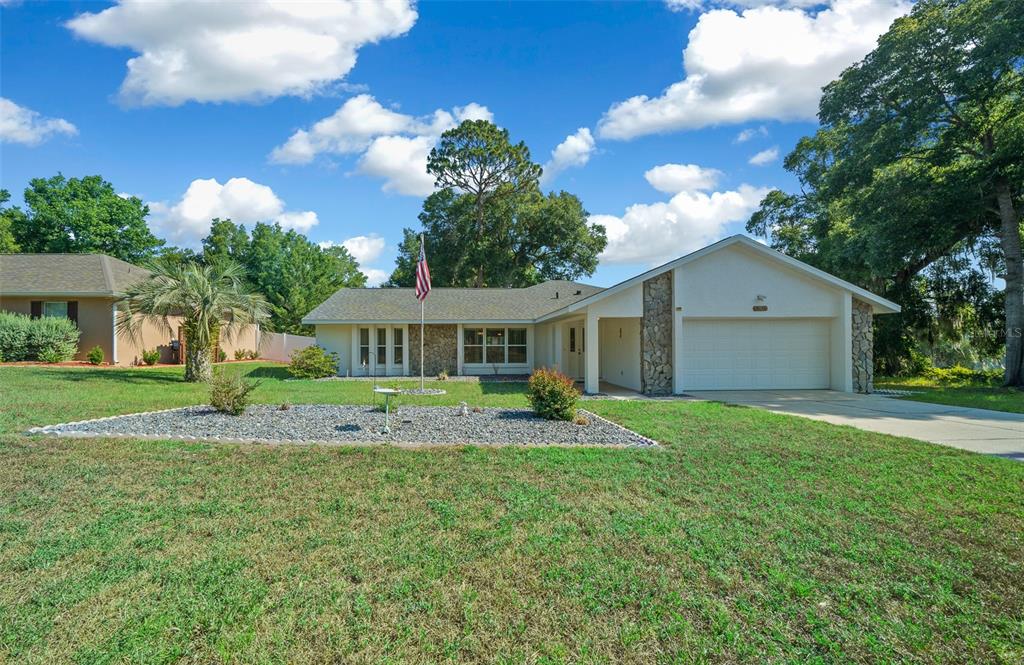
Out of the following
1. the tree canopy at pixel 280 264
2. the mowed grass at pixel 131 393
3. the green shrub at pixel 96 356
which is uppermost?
the tree canopy at pixel 280 264

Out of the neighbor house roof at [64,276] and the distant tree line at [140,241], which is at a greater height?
the distant tree line at [140,241]

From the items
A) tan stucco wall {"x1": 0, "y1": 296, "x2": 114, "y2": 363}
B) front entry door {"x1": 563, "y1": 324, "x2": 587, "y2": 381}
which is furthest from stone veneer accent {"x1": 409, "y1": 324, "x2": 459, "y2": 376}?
tan stucco wall {"x1": 0, "y1": 296, "x2": 114, "y2": 363}

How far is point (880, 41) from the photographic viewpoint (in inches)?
739

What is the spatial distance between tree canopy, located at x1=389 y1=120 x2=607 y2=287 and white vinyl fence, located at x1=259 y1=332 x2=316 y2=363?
10.4 m

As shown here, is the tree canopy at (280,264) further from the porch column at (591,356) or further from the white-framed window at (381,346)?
the porch column at (591,356)

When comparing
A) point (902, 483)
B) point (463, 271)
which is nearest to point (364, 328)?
point (463, 271)

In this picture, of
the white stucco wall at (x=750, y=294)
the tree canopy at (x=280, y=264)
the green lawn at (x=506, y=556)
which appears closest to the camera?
the green lawn at (x=506, y=556)

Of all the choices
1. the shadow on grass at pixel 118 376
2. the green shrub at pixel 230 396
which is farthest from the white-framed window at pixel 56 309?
the green shrub at pixel 230 396

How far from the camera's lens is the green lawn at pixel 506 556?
2.92 m

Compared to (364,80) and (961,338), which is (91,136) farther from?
(961,338)

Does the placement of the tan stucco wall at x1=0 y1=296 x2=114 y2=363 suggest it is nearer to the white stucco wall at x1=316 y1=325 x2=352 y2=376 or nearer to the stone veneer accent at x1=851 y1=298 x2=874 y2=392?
the white stucco wall at x1=316 y1=325 x2=352 y2=376

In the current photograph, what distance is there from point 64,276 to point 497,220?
74.6ft

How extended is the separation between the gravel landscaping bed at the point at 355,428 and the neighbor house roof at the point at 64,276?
1369 centimetres

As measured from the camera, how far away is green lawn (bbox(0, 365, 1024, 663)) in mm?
2918
